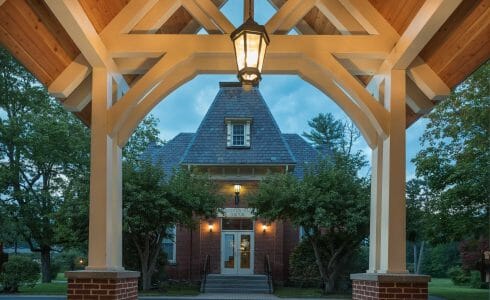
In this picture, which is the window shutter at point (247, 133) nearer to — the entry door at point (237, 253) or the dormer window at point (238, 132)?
the dormer window at point (238, 132)

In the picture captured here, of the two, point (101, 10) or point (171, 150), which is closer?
point (101, 10)

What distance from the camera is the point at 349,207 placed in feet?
65.1

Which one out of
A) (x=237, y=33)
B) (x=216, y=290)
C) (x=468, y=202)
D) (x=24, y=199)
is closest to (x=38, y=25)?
(x=237, y=33)

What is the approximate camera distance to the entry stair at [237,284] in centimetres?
2117

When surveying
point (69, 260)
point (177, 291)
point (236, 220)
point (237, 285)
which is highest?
point (236, 220)

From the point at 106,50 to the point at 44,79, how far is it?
686mm

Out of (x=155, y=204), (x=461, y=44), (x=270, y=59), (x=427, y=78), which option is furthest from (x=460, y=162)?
(x=461, y=44)

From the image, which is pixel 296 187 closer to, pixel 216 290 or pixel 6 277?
pixel 216 290

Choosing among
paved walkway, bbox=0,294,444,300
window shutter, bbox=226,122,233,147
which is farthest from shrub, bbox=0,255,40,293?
window shutter, bbox=226,122,233,147

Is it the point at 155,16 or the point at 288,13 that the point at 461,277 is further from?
the point at 155,16

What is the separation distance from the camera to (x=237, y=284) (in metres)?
21.9

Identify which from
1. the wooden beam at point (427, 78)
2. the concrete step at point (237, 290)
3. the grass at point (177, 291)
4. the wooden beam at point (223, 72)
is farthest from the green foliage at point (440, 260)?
the wooden beam at point (427, 78)

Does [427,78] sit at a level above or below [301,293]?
above

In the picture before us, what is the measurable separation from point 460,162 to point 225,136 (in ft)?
33.2
